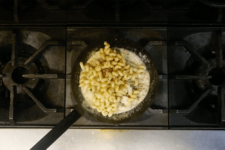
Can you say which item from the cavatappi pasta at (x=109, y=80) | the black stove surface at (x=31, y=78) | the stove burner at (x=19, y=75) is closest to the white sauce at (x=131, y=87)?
the cavatappi pasta at (x=109, y=80)

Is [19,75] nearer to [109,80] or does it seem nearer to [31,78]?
[31,78]

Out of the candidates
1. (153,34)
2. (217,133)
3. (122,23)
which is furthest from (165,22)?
(217,133)

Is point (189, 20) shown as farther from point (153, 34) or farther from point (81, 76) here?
point (81, 76)

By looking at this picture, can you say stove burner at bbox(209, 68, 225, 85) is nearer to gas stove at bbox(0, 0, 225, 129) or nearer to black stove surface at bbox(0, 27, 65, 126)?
gas stove at bbox(0, 0, 225, 129)

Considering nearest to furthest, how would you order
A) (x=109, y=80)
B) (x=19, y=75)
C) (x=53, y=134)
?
1. (x=53, y=134)
2. (x=109, y=80)
3. (x=19, y=75)

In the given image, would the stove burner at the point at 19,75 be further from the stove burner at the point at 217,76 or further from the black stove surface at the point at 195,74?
the stove burner at the point at 217,76

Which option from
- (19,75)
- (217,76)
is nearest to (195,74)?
(217,76)

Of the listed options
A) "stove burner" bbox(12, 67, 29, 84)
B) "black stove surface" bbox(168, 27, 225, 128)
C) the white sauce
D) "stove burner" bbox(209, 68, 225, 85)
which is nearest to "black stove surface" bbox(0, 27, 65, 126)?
"stove burner" bbox(12, 67, 29, 84)
